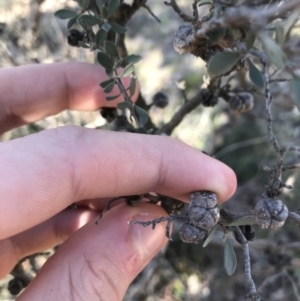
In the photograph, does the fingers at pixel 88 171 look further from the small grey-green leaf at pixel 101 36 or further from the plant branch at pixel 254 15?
the plant branch at pixel 254 15

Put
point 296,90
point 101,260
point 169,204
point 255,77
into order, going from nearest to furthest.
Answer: point 296,90
point 255,77
point 101,260
point 169,204

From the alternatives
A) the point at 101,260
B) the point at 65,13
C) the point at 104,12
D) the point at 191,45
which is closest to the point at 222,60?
the point at 191,45

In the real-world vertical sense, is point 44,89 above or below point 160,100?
above

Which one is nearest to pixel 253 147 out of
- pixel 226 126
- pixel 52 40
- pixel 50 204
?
pixel 226 126

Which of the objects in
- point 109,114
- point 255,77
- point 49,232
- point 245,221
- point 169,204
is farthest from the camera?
point 49,232

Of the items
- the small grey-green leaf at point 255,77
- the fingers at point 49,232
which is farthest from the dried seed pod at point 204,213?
the fingers at point 49,232

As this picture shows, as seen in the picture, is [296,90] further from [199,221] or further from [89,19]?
[89,19]
